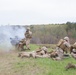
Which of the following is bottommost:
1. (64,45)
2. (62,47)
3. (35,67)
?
(35,67)

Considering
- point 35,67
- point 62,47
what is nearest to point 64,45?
point 62,47

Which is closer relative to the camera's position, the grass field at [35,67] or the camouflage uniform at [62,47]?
the grass field at [35,67]

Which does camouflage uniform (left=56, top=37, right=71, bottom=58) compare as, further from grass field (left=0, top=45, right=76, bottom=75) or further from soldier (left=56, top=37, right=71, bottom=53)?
grass field (left=0, top=45, right=76, bottom=75)

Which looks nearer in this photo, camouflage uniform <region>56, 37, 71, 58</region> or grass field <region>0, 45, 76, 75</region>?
grass field <region>0, 45, 76, 75</region>

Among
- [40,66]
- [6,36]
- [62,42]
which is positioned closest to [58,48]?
[62,42]

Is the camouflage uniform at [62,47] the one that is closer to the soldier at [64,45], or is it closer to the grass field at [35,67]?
the soldier at [64,45]

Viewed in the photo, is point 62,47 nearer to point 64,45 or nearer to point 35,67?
point 64,45

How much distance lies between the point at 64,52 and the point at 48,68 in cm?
402

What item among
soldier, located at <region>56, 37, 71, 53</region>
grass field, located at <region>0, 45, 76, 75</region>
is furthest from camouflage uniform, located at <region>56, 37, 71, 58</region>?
grass field, located at <region>0, 45, 76, 75</region>

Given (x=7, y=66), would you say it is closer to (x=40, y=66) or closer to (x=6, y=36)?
(x=40, y=66)

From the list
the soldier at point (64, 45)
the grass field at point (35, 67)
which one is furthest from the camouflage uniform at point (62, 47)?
the grass field at point (35, 67)

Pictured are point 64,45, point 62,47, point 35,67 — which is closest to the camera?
point 35,67

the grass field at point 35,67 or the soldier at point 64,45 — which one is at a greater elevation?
the soldier at point 64,45

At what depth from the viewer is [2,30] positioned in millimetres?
32219
